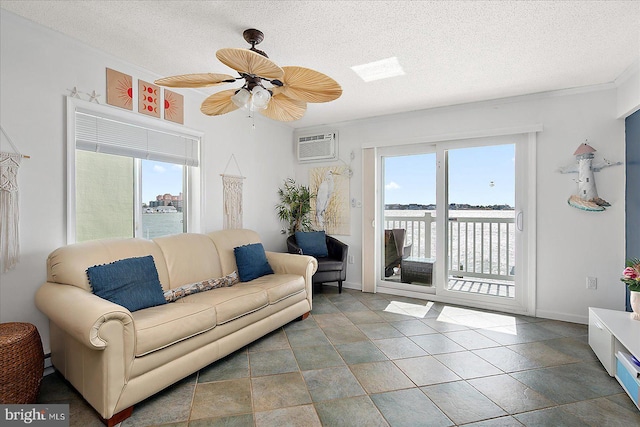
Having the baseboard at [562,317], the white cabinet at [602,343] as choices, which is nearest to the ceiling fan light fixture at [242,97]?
the white cabinet at [602,343]

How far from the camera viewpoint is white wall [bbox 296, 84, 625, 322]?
10.2ft

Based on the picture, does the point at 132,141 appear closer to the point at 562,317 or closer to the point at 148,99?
the point at 148,99

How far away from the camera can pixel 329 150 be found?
15.4 feet

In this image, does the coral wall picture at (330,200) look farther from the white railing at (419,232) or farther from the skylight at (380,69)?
the skylight at (380,69)

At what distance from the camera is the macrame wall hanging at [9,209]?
206cm

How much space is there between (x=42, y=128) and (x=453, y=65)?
10.9 ft

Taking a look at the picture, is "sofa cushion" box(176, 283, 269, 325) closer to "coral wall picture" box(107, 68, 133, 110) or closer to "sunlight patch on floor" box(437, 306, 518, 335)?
"coral wall picture" box(107, 68, 133, 110)

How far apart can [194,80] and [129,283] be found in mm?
1447

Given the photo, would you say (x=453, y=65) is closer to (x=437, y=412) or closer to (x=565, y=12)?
(x=565, y=12)

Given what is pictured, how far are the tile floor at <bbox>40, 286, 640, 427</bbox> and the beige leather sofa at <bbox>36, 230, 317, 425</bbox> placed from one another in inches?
6.1

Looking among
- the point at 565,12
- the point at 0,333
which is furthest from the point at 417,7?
the point at 0,333

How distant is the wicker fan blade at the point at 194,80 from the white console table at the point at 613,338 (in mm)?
Answer: 3045

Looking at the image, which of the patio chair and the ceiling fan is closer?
the ceiling fan

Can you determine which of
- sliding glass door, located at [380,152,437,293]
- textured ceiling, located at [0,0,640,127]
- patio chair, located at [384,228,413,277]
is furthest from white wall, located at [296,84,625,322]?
patio chair, located at [384,228,413,277]
